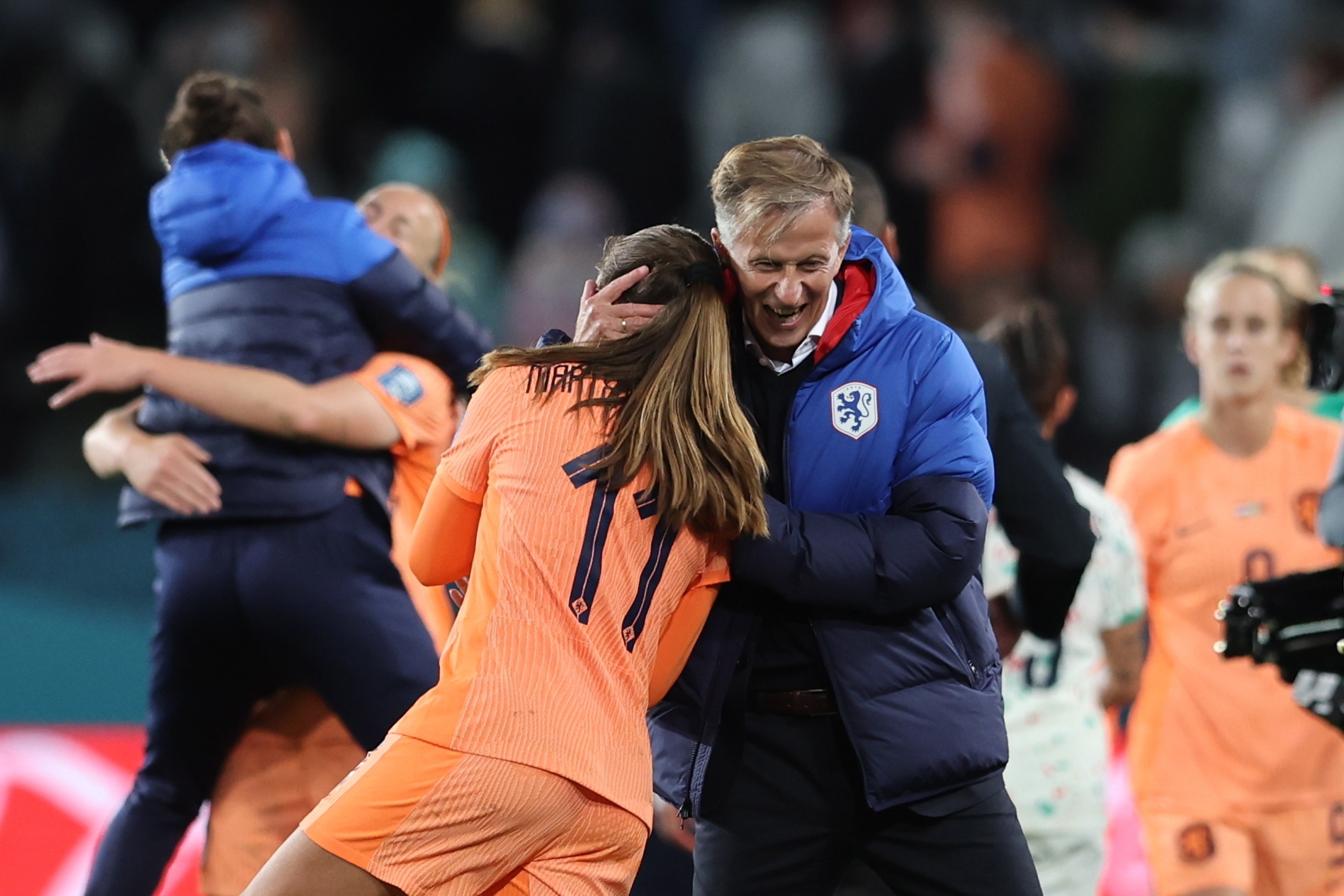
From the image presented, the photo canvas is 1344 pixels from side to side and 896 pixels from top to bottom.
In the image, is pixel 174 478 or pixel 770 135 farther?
pixel 770 135

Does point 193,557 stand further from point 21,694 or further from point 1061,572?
point 21,694

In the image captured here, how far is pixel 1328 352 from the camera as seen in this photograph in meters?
4.24

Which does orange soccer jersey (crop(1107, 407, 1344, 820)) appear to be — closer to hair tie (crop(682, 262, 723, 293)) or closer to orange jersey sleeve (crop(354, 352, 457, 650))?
orange jersey sleeve (crop(354, 352, 457, 650))

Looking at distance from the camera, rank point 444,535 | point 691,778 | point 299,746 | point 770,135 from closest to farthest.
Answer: point 444,535 → point 691,778 → point 299,746 → point 770,135

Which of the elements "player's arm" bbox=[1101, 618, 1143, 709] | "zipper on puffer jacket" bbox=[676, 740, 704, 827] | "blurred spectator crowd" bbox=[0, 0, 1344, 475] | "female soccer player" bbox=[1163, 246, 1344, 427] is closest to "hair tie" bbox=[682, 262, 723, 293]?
"zipper on puffer jacket" bbox=[676, 740, 704, 827]

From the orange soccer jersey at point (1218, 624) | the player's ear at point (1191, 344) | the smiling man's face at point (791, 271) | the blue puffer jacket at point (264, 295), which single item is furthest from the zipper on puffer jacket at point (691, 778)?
the player's ear at point (1191, 344)

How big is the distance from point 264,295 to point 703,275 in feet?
4.45

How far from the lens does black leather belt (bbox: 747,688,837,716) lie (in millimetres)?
3170

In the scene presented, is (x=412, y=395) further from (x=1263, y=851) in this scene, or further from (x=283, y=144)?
(x=1263, y=851)

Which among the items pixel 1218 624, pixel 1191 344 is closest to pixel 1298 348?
pixel 1191 344

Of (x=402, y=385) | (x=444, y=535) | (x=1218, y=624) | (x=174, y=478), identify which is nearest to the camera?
(x=444, y=535)

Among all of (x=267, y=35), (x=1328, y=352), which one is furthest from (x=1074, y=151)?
(x=1328, y=352)

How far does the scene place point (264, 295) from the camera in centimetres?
395

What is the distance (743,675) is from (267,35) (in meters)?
6.96
